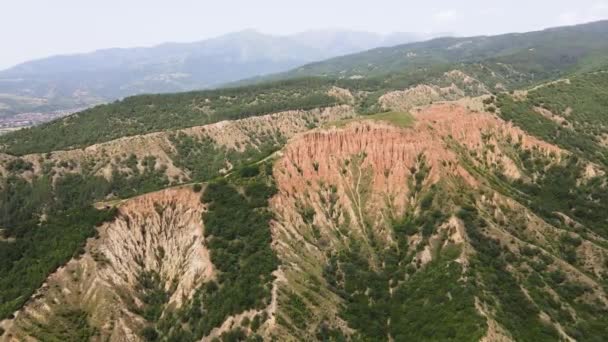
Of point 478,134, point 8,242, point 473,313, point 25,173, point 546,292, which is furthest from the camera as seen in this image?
point 25,173

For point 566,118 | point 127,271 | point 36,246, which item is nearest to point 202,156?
point 36,246

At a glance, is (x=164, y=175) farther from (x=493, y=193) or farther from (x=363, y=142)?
(x=493, y=193)

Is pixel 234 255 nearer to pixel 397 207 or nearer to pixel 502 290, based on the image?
pixel 397 207

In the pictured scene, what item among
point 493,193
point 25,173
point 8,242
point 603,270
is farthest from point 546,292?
point 25,173

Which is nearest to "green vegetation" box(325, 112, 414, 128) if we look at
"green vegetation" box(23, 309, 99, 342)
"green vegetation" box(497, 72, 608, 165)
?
"green vegetation" box(497, 72, 608, 165)

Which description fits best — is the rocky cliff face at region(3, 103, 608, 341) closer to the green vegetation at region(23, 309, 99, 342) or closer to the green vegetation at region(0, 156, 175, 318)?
the green vegetation at region(23, 309, 99, 342)

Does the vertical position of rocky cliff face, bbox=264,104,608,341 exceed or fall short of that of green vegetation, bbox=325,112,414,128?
it falls short

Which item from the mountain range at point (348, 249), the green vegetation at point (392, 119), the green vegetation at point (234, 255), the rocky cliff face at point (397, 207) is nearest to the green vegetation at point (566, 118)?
the mountain range at point (348, 249)

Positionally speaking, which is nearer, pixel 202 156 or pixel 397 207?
pixel 397 207
